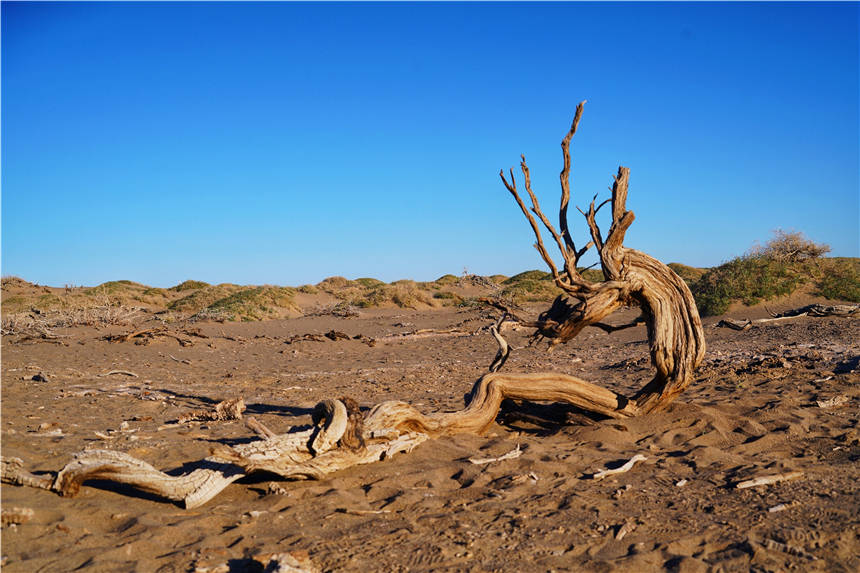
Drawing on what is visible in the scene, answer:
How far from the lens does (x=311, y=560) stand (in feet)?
10.9

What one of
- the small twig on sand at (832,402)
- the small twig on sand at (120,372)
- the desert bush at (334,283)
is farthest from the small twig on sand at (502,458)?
the desert bush at (334,283)

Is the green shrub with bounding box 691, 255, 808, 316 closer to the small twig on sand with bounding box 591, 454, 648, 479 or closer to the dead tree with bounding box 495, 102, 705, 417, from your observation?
the dead tree with bounding box 495, 102, 705, 417

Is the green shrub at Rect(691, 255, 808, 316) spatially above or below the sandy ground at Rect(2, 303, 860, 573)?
above

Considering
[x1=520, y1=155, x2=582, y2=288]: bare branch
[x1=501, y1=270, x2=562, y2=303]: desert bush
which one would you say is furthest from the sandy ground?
[x1=501, y1=270, x2=562, y2=303]: desert bush

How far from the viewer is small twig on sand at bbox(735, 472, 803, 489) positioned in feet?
14.0

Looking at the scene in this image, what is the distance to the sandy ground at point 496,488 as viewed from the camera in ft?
11.1

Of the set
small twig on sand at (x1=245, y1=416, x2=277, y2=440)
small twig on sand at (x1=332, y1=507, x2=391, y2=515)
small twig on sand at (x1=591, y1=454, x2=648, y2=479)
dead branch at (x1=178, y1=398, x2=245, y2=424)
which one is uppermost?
small twig on sand at (x1=245, y1=416, x2=277, y2=440)

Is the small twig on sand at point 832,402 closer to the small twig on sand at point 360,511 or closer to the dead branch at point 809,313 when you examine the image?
the small twig on sand at point 360,511

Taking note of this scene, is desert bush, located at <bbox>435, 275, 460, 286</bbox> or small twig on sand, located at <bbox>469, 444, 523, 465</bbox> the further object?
desert bush, located at <bbox>435, 275, 460, 286</bbox>

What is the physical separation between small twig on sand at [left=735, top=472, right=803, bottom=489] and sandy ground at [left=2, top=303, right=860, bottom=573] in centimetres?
5

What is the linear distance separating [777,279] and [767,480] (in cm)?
1282

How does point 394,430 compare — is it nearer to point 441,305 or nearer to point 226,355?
point 226,355

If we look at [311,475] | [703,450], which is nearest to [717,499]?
[703,450]

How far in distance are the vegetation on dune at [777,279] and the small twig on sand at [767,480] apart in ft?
37.1
